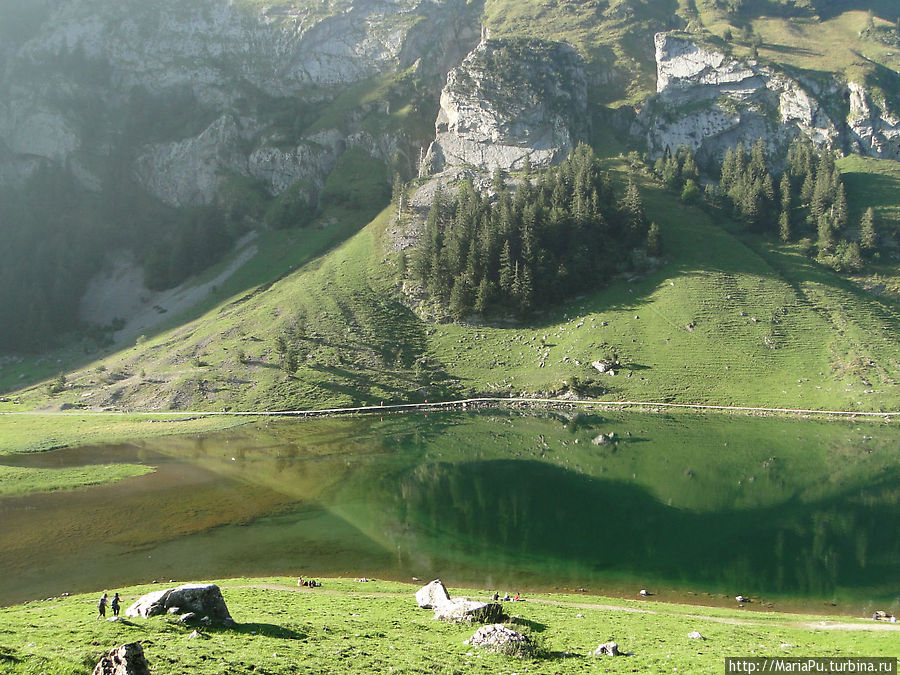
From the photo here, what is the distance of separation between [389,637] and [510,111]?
193815mm

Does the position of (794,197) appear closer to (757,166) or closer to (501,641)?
(757,166)

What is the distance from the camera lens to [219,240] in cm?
18538

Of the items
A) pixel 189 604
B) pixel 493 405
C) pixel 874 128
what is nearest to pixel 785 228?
pixel 874 128

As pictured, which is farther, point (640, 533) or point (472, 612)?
point (640, 533)

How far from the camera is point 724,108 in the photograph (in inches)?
7234

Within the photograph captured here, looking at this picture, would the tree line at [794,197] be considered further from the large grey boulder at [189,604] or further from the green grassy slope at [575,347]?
the large grey boulder at [189,604]

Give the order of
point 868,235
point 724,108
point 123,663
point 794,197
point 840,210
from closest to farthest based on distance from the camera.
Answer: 1. point 123,663
2. point 868,235
3. point 840,210
4. point 794,197
5. point 724,108

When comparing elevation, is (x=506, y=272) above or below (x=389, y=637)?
above

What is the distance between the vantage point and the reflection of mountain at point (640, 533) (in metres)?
33.4

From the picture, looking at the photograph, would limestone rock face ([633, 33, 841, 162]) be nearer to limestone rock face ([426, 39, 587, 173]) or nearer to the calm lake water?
limestone rock face ([426, 39, 587, 173])

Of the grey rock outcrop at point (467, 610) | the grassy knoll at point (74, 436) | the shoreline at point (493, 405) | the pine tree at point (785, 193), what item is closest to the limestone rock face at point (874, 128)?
the pine tree at point (785, 193)

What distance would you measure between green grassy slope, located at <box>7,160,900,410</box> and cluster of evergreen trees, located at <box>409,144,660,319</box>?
7.00 m

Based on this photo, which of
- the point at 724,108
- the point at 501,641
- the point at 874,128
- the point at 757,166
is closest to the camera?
the point at 501,641

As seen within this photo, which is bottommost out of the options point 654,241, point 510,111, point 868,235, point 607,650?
point 607,650
